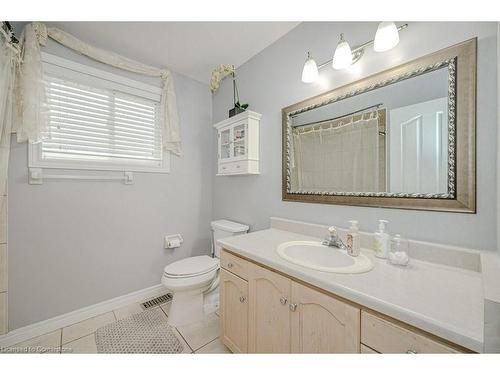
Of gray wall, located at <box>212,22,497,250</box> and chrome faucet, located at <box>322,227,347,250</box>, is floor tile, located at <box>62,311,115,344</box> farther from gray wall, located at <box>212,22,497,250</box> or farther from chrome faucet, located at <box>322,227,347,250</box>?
chrome faucet, located at <box>322,227,347,250</box>

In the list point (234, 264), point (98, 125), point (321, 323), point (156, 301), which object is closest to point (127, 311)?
point (156, 301)

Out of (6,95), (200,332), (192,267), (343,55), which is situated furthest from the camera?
(192,267)

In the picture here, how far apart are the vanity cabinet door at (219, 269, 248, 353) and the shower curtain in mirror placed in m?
0.79

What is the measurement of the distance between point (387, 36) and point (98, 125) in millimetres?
2107

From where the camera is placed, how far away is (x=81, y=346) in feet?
4.38

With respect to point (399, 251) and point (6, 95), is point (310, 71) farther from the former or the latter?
point (6, 95)

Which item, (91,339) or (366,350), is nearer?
(366,350)

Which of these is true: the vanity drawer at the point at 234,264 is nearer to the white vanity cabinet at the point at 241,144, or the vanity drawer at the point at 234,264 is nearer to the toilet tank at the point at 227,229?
the toilet tank at the point at 227,229

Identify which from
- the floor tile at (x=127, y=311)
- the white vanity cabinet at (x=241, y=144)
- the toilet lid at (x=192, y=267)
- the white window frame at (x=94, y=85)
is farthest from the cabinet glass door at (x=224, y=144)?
the floor tile at (x=127, y=311)

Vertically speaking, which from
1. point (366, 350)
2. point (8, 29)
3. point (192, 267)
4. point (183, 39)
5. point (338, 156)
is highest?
point (183, 39)

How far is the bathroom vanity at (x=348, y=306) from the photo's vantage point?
1.79ft

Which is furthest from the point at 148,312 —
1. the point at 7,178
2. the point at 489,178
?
the point at 489,178

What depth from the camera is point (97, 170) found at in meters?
1.66

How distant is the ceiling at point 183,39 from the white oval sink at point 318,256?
5.26ft
